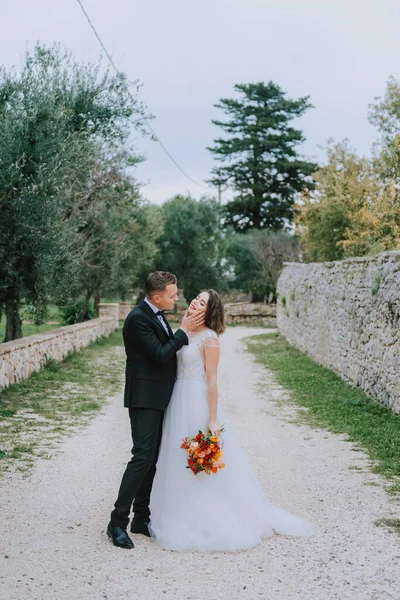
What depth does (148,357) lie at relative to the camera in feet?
15.5

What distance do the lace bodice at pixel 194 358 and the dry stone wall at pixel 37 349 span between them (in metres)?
6.38

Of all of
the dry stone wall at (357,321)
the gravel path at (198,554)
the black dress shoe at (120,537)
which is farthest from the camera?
the dry stone wall at (357,321)

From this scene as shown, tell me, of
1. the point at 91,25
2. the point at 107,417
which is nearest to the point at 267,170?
the point at 91,25

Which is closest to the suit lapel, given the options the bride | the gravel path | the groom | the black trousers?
the groom

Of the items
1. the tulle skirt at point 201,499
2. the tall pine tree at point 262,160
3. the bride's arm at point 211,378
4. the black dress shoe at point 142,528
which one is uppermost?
the tall pine tree at point 262,160

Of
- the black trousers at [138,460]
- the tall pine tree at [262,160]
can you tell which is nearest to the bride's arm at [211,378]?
the black trousers at [138,460]

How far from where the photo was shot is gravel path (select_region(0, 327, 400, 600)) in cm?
395

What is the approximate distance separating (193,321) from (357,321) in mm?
7803

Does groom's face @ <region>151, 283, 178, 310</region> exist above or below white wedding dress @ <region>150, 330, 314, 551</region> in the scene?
above

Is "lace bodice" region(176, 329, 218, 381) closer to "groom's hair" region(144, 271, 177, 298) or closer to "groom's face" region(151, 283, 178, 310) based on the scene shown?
"groom's face" region(151, 283, 178, 310)

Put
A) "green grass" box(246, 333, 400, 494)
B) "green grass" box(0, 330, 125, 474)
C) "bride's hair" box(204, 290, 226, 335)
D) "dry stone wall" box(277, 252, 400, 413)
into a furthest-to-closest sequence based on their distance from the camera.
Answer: "dry stone wall" box(277, 252, 400, 413) → "green grass" box(0, 330, 125, 474) → "green grass" box(246, 333, 400, 494) → "bride's hair" box(204, 290, 226, 335)

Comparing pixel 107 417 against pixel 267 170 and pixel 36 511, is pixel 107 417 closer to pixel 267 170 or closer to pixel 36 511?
pixel 36 511

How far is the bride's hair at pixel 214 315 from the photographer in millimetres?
4996

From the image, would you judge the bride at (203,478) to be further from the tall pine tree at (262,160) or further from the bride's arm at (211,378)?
the tall pine tree at (262,160)
